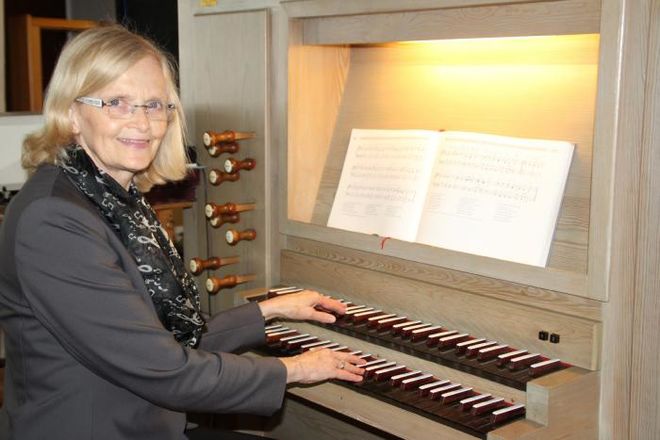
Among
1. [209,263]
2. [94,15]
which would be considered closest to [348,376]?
[209,263]

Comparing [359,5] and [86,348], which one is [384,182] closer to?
[359,5]

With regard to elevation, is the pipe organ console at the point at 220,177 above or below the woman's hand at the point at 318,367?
above

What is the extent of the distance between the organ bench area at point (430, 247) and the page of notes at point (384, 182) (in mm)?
69

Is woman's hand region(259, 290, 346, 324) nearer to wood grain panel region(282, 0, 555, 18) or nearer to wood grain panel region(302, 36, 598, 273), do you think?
wood grain panel region(302, 36, 598, 273)

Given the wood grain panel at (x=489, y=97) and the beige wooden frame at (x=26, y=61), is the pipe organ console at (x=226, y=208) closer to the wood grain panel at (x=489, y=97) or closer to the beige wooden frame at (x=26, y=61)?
the wood grain panel at (x=489, y=97)

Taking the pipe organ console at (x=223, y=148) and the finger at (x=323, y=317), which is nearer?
the finger at (x=323, y=317)

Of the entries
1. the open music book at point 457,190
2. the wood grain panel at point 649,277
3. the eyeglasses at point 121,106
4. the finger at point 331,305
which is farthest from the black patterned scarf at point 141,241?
the wood grain panel at point 649,277

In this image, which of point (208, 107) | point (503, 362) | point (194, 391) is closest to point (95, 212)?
point (194, 391)

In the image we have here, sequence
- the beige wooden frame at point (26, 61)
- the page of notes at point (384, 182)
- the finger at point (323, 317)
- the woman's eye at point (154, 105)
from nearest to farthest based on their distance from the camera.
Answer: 1. the woman's eye at point (154, 105)
2. the finger at point (323, 317)
3. the page of notes at point (384, 182)
4. the beige wooden frame at point (26, 61)

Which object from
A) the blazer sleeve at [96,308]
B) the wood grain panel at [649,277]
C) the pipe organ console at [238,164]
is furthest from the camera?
the pipe organ console at [238,164]

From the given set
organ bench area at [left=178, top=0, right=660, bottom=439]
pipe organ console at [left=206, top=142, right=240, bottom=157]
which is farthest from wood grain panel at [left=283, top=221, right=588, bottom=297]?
pipe organ console at [left=206, top=142, right=240, bottom=157]

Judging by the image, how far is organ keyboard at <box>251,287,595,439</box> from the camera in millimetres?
1992

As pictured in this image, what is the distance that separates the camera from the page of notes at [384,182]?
8.64ft

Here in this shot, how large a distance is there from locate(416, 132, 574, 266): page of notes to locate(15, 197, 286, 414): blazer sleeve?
2.91 feet
